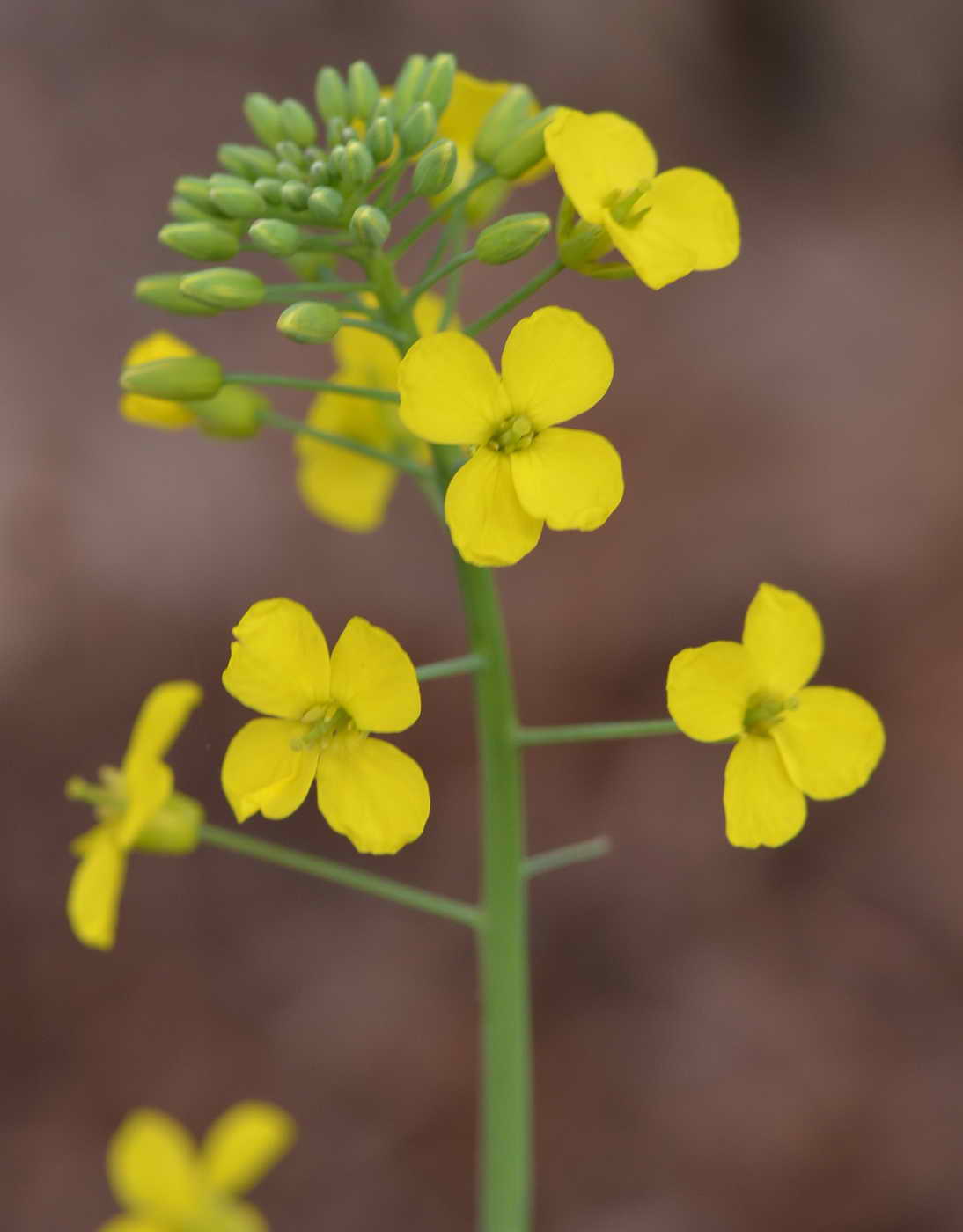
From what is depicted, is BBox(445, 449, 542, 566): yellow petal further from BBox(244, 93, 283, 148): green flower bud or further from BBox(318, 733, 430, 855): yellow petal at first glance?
BBox(244, 93, 283, 148): green flower bud

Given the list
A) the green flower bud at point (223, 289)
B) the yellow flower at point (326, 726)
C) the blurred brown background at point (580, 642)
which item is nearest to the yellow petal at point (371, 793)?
the yellow flower at point (326, 726)

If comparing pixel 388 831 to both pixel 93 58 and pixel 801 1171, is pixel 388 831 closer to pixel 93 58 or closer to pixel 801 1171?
pixel 801 1171

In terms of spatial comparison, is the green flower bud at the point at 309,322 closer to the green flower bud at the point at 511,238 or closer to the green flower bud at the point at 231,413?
the green flower bud at the point at 511,238

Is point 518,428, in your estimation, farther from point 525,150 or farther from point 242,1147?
point 242,1147

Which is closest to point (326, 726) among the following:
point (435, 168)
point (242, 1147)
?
point (435, 168)

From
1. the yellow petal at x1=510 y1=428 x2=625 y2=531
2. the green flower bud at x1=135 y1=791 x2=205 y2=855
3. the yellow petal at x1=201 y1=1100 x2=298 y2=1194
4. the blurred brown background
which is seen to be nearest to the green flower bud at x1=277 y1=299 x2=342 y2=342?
the yellow petal at x1=510 y1=428 x2=625 y2=531
